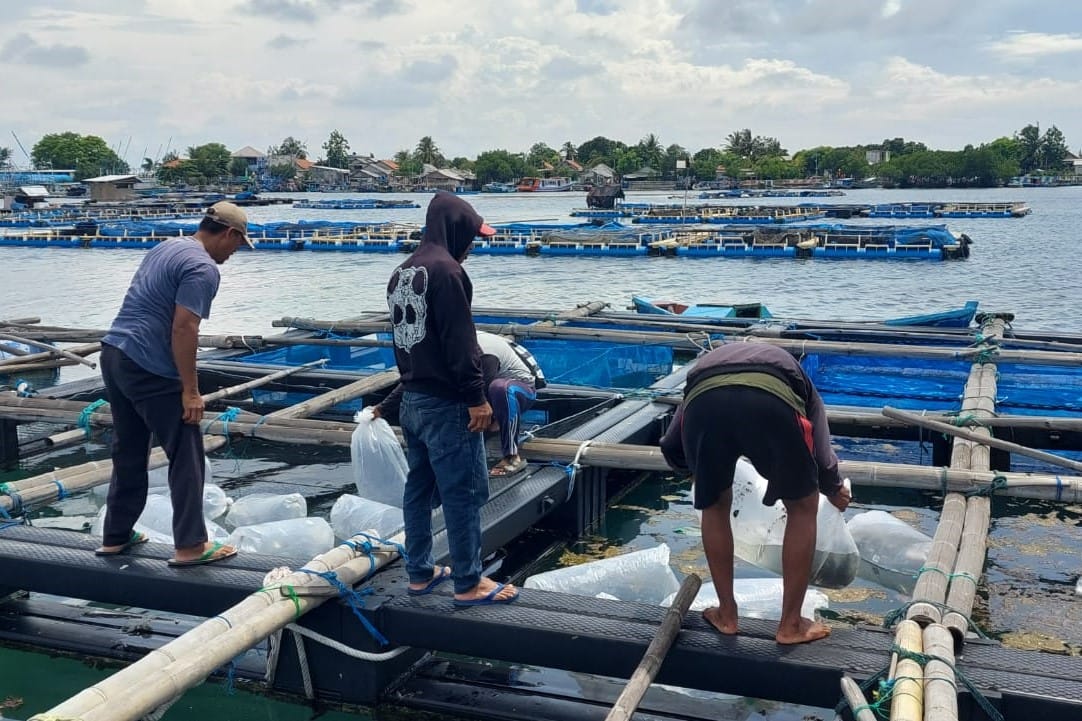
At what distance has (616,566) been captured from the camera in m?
5.97

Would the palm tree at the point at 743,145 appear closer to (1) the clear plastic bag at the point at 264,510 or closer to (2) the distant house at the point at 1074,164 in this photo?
(2) the distant house at the point at 1074,164

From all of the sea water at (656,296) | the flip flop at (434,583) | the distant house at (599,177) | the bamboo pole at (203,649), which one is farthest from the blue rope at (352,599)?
the distant house at (599,177)

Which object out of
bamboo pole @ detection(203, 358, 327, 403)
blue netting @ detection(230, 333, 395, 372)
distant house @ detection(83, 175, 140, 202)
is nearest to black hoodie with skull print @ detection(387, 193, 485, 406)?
bamboo pole @ detection(203, 358, 327, 403)

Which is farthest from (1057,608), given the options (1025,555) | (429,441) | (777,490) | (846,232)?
(846,232)

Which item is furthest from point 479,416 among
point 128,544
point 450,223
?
point 128,544

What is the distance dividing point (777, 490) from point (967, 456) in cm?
339

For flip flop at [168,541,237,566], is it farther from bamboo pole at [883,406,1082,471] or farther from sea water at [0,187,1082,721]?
bamboo pole at [883,406,1082,471]

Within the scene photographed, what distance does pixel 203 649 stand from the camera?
12.6 feet

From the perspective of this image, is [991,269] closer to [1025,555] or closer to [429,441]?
[1025,555]

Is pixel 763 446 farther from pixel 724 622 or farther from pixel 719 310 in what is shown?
pixel 719 310

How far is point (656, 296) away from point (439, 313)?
27.9 meters

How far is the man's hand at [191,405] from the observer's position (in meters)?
4.77

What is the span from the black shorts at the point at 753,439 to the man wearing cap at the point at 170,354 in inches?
94.3

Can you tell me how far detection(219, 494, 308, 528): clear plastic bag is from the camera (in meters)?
7.25
